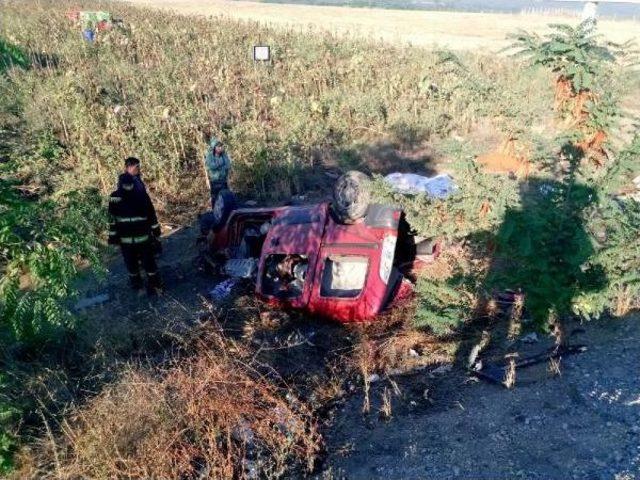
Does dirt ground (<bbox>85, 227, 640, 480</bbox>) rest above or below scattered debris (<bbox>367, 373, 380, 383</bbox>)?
above

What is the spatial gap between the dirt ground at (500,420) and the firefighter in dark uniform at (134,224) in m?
2.26

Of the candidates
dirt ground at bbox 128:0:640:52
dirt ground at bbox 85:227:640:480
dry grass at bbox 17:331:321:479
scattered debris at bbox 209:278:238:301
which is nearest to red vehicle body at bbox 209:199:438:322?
scattered debris at bbox 209:278:238:301

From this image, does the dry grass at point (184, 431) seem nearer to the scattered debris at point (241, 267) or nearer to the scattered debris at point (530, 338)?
the scattered debris at point (241, 267)

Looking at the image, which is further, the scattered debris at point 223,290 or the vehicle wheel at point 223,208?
the vehicle wheel at point 223,208

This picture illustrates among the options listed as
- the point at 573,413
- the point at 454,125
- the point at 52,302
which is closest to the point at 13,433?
the point at 52,302

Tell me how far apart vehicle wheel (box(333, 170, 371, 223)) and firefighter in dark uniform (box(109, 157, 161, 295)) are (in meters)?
2.19

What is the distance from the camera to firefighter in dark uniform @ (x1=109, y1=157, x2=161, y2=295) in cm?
604

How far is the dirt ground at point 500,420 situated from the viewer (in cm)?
356

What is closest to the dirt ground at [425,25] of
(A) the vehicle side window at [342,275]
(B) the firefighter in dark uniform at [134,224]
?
(B) the firefighter in dark uniform at [134,224]

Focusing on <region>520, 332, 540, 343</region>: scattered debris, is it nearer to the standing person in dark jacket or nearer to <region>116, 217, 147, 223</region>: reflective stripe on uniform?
<region>116, 217, 147, 223</region>: reflective stripe on uniform

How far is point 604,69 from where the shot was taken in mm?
5676

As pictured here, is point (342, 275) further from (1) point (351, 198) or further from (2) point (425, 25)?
(2) point (425, 25)

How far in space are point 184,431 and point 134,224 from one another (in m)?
3.08

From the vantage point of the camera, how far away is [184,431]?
377 centimetres
